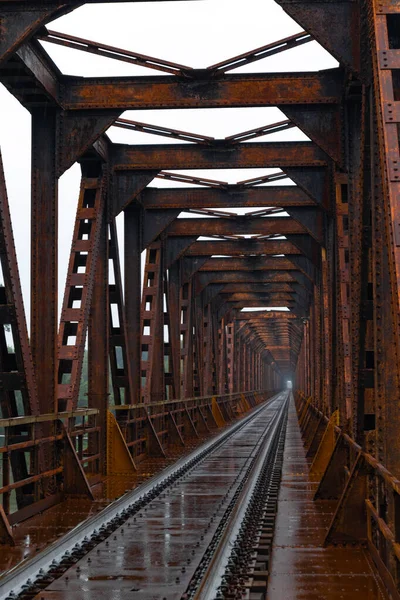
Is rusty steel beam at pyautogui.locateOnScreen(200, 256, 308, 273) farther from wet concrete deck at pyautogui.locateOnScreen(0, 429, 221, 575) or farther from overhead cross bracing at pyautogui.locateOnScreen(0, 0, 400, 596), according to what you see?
wet concrete deck at pyautogui.locateOnScreen(0, 429, 221, 575)

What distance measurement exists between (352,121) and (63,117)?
401 cm

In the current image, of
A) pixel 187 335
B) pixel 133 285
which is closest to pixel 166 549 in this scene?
pixel 133 285

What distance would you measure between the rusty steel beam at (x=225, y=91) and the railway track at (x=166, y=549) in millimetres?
5224

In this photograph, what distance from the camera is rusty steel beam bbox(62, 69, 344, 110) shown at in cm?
1247

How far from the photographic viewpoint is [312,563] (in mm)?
7230

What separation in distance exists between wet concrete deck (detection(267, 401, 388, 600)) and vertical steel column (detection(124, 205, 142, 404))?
663cm

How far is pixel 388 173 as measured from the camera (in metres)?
5.85

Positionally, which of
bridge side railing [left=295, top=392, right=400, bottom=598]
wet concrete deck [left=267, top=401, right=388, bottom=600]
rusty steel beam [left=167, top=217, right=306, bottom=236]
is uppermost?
rusty steel beam [left=167, top=217, right=306, bottom=236]

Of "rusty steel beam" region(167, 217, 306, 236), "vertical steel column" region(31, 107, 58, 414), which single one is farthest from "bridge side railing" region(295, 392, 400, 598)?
"rusty steel beam" region(167, 217, 306, 236)

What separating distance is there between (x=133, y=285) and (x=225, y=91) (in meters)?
6.01

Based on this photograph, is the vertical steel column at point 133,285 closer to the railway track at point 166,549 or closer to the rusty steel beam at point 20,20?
the railway track at point 166,549

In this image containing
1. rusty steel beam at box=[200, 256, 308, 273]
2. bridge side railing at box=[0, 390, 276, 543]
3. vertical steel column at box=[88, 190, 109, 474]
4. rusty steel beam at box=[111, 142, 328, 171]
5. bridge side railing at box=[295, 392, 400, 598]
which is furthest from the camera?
rusty steel beam at box=[200, 256, 308, 273]

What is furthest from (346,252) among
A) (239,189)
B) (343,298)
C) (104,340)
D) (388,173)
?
(388,173)

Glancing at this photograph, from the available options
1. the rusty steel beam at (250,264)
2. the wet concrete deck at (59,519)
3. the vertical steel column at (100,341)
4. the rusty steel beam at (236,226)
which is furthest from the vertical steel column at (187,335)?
the wet concrete deck at (59,519)
